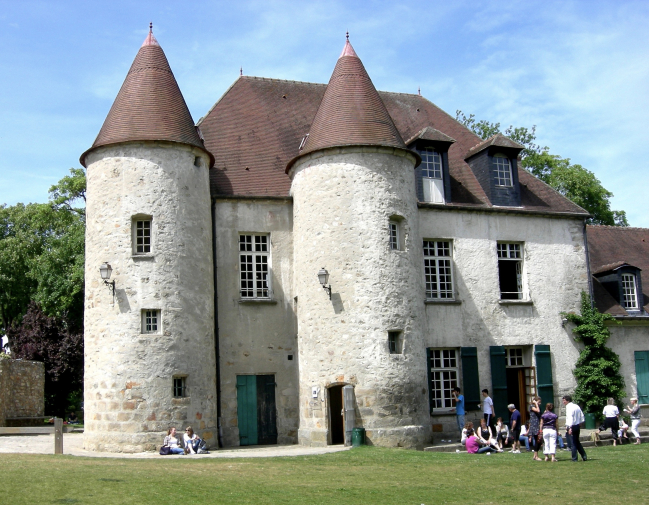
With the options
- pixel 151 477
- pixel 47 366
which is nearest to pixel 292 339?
pixel 151 477

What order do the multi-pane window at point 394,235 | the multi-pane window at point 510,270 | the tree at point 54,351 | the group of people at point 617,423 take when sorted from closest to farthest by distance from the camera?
the group of people at point 617,423 < the multi-pane window at point 394,235 < the multi-pane window at point 510,270 < the tree at point 54,351

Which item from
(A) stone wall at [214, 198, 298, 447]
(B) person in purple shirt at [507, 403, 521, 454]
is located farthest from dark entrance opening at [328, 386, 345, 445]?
(B) person in purple shirt at [507, 403, 521, 454]

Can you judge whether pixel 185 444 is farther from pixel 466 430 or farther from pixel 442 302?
pixel 442 302

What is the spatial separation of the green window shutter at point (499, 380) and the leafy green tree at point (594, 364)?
2394mm

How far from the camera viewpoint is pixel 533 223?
74.8 feet

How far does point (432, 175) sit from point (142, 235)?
28.5 ft

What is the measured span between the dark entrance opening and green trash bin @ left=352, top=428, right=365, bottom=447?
1056 mm

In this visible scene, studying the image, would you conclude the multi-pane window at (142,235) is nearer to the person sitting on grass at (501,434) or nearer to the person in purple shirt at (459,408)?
the person in purple shirt at (459,408)

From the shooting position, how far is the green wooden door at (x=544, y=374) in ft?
71.1

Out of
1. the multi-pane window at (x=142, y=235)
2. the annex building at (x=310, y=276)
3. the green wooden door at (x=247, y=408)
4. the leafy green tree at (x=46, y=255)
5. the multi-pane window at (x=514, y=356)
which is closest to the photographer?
the annex building at (x=310, y=276)

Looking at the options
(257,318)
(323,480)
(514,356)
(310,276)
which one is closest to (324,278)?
(310,276)

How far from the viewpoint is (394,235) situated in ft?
64.7

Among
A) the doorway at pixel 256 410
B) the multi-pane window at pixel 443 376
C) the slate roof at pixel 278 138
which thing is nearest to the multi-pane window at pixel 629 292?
the slate roof at pixel 278 138

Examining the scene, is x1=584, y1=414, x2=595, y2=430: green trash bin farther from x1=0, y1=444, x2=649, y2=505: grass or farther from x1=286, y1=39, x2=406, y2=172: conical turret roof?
x1=286, y1=39, x2=406, y2=172: conical turret roof
